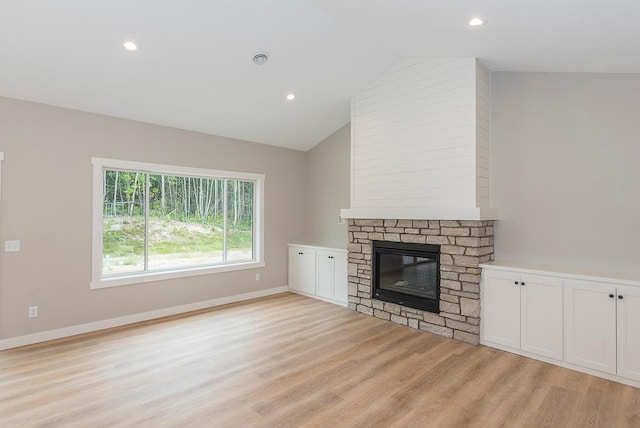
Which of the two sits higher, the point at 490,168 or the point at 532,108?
the point at 532,108

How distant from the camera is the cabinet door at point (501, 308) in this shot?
367 centimetres

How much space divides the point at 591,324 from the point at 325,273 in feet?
11.4

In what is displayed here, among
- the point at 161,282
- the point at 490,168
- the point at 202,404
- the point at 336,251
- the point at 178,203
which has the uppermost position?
the point at 490,168

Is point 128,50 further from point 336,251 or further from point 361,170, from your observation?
point 336,251

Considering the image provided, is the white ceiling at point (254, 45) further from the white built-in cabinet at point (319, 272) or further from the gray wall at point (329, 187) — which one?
the white built-in cabinet at point (319, 272)

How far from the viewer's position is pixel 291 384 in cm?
301

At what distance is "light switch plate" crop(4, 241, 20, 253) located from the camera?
3.78 m

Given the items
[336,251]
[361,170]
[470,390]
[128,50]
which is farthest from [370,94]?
[470,390]

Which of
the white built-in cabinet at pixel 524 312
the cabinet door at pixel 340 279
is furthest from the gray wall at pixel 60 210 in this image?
the white built-in cabinet at pixel 524 312

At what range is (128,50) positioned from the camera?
3.44m

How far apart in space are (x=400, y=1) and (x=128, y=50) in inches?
102

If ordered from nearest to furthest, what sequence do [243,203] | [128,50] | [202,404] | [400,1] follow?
[202,404] → [400,1] → [128,50] → [243,203]

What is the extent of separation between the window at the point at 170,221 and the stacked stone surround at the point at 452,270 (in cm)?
245

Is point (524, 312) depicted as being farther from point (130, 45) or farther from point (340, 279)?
point (130, 45)
